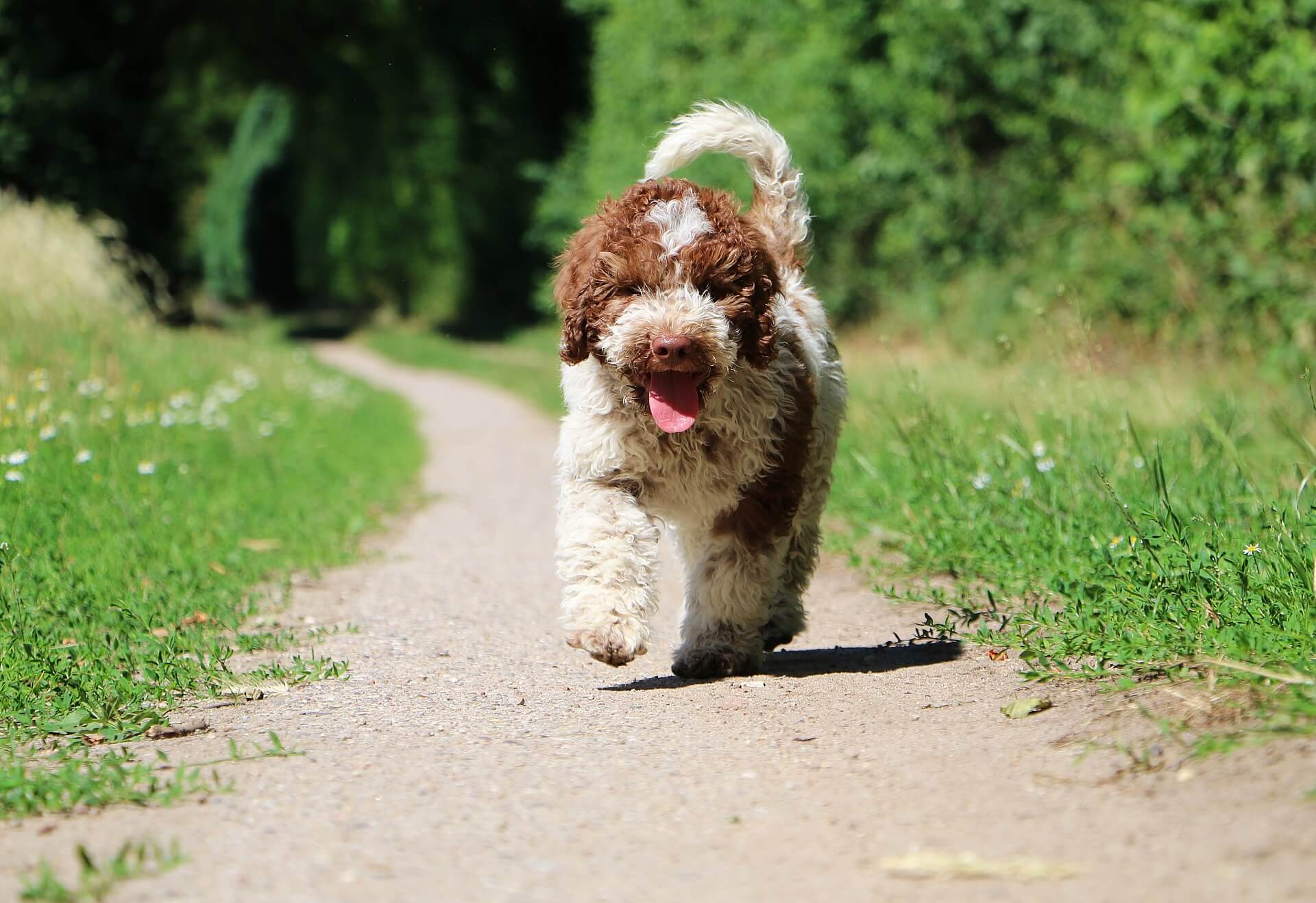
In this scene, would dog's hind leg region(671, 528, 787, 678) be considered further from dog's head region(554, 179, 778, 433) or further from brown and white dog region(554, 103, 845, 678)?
dog's head region(554, 179, 778, 433)

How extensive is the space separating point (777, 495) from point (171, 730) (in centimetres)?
207

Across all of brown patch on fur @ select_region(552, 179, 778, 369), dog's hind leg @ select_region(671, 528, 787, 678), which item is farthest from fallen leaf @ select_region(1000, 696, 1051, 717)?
brown patch on fur @ select_region(552, 179, 778, 369)

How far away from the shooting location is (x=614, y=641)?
448 cm

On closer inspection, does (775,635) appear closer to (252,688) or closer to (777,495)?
(777,495)

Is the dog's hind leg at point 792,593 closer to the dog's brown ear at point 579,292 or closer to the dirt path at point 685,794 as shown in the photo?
the dirt path at point 685,794

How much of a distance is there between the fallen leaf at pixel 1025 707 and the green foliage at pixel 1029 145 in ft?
16.5

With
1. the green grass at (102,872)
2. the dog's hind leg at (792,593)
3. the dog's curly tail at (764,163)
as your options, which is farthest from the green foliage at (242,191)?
the green grass at (102,872)

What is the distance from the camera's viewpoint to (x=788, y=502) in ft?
16.2

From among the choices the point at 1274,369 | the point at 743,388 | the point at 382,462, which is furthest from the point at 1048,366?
the point at 743,388

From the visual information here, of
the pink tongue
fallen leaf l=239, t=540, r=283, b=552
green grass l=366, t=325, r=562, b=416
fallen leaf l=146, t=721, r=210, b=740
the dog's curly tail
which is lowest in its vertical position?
green grass l=366, t=325, r=562, b=416

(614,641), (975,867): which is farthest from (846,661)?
(975,867)

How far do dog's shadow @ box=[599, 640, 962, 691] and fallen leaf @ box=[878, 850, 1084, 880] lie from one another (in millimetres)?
1870

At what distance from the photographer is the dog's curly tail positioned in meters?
5.38

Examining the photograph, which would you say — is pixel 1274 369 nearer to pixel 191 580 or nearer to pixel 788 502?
pixel 788 502
